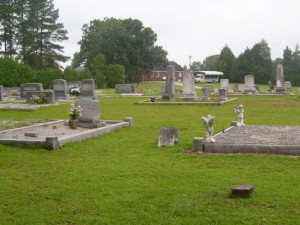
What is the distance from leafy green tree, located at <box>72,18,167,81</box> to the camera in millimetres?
72688

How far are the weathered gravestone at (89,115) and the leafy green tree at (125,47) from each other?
57574mm

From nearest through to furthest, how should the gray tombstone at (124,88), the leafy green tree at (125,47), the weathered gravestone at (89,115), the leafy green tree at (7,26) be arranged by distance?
the weathered gravestone at (89,115)
the gray tombstone at (124,88)
the leafy green tree at (7,26)
the leafy green tree at (125,47)

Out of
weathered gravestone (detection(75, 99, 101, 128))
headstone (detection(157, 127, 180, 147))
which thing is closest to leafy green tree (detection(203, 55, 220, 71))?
weathered gravestone (detection(75, 99, 101, 128))

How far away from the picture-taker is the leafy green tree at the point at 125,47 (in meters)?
72.7

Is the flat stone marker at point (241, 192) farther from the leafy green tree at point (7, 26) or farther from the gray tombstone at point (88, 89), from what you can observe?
the leafy green tree at point (7, 26)

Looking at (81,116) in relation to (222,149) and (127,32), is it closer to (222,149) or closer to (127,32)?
(222,149)

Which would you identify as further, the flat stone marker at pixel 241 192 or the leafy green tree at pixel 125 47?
the leafy green tree at pixel 125 47

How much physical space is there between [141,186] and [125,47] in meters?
67.1

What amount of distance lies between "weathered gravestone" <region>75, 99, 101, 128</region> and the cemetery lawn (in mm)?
3319

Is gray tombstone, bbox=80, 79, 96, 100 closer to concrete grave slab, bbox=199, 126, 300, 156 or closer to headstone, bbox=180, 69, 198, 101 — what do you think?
headstone, bbox=180, 69, 198, 101

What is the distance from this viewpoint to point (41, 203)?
6668 millimetres

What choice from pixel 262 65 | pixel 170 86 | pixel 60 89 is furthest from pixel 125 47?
pixel 170 86

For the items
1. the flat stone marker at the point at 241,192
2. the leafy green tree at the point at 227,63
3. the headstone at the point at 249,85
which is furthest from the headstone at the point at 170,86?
the leafy green tree at the point at 227,63

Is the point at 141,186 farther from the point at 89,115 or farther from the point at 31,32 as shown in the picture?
the point at 31,32
